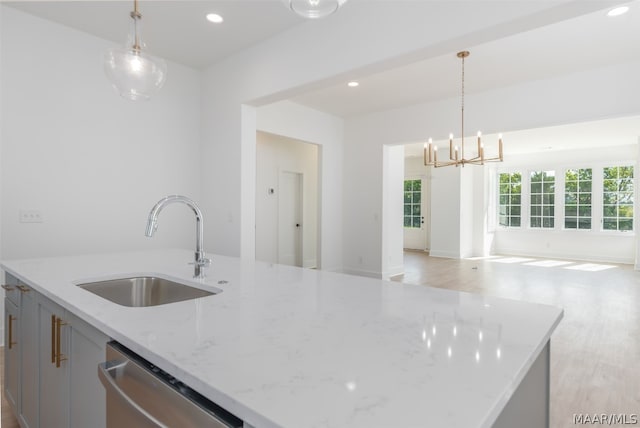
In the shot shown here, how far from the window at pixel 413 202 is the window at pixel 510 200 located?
Result: 2159 millimetres

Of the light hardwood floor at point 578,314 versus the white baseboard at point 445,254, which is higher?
the white baseboard at point 445,254

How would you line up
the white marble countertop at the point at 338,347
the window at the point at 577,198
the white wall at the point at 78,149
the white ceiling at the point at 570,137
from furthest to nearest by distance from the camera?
the window at the point at 577,198
the white ceiling at the point at 570,137
the white wall at the point at 78,149
the white marble countertop at the point at 338,347

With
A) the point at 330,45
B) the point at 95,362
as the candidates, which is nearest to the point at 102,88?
the point at 330,45

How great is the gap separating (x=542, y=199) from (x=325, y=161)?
6.41m

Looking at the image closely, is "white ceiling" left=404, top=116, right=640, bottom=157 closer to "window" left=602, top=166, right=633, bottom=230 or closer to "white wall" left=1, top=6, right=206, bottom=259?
"window" left=602, top=166, right=633, bottom=230

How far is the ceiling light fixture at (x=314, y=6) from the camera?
1501mm

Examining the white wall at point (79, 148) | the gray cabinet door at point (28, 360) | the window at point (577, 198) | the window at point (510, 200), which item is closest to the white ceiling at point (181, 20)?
the white wall at point (79, 148)

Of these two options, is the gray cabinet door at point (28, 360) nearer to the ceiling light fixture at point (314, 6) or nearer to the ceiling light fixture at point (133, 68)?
the ceiling light fixture at point (133, 68)

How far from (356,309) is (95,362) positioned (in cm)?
83

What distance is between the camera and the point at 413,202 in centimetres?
1060

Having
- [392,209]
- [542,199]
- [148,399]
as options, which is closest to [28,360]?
[148,399]

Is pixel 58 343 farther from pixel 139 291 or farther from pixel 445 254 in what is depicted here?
pixel 445 254

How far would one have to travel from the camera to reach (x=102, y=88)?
3672mm

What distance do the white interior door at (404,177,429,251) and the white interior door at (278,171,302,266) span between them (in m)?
4.67
